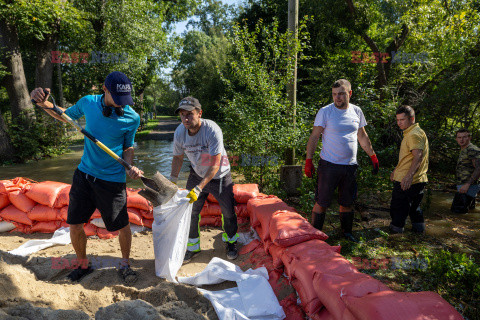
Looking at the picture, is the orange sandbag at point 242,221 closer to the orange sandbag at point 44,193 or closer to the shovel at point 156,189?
the shovel at point 156,189

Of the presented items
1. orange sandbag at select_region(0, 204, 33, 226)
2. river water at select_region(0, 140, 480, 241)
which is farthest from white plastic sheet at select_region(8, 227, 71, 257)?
river water at select_region(0, 140, 480, 241)

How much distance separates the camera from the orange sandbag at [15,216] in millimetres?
3652

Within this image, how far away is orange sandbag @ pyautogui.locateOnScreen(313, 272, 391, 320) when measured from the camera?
5.41 feet

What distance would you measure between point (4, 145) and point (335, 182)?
1006 cm

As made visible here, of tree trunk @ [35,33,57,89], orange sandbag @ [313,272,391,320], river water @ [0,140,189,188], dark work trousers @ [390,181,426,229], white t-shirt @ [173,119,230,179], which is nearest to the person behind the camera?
orange sandbag @ [313,272,391,320]

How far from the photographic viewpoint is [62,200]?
355 centimetres

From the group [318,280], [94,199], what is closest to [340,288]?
[318,280]

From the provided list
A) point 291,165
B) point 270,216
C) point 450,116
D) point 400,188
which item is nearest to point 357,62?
point 450,116

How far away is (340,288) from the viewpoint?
1.74m

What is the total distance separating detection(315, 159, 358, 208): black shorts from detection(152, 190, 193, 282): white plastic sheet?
1458mm

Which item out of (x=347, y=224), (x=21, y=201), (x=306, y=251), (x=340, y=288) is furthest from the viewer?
(x=21, y=201)

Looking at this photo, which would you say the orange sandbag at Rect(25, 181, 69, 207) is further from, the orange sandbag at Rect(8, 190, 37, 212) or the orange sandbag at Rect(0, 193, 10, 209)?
the orange sandbag at Rect(0, 193, 10, 209)

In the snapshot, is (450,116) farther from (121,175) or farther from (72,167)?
(72,167)

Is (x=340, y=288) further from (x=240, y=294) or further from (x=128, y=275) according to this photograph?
(x=128, y=275)
